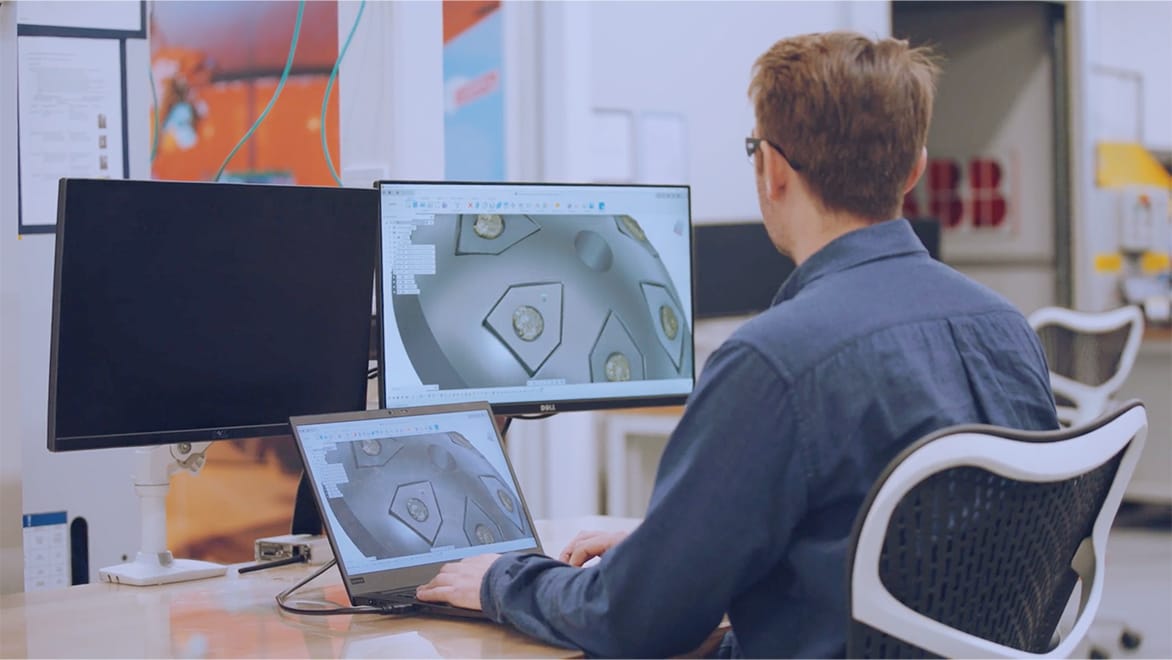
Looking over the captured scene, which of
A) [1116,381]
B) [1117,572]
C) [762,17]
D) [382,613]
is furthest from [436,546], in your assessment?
[1117,572]

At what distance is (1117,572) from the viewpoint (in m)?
4.98

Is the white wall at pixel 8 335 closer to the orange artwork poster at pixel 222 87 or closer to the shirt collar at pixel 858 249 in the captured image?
the shirt collar at pixel 858 249

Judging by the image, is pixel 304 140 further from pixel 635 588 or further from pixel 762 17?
pixel 635 588

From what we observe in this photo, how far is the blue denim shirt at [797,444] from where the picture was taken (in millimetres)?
1187

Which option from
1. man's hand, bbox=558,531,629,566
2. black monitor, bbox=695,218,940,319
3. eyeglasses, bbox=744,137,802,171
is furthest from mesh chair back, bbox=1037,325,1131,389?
eyeglasses, bbox=744,137,802,171

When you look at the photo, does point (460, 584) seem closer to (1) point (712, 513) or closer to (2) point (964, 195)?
(1) point (712, 513)

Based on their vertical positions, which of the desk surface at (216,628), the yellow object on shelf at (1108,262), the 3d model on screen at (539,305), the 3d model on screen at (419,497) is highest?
the yellow object on shelf at (1108,262)

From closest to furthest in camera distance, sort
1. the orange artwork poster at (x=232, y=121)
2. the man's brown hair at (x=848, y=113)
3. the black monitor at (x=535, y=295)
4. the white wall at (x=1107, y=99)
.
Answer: the man's brown hair at (x=848, y=113) < the black monitor at (x=535, y=295) < the orange artwork poster at (x=232, y=121) < the white wall at (x=1107, y=99)

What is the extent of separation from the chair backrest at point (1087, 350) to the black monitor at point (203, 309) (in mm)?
Result: 2908

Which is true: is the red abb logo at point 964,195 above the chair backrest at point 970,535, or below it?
above

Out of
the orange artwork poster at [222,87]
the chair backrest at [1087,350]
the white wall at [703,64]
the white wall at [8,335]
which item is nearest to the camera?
the white wall at [8,335]

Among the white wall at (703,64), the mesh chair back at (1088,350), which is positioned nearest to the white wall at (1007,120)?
the white wall at (703,64)

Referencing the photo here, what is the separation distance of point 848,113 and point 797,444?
359 millimetres

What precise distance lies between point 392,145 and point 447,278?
101 cm
